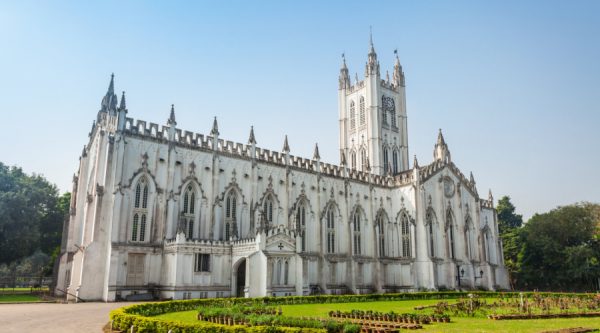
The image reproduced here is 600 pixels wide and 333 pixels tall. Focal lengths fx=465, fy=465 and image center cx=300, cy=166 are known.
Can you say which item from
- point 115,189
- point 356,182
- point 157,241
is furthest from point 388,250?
point 115,189

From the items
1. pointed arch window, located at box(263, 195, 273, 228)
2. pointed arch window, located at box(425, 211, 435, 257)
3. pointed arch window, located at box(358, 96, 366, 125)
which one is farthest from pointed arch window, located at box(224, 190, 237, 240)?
pointed arch window, located at box(358, 96, 366, 125)

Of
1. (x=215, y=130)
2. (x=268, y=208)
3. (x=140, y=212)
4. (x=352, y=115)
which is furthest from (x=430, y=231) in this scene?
(x=140, y=212)

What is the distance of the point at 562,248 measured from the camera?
64438 millimetres

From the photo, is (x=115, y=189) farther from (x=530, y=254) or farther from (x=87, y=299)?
(x=530, y=254)

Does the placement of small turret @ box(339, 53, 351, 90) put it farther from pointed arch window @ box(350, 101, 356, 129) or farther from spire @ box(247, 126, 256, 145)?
spire @ box(247, 126, 256, 145)

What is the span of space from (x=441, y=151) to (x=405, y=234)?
1328 centimetres

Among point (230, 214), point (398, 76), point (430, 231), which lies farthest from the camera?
point (398, 76)

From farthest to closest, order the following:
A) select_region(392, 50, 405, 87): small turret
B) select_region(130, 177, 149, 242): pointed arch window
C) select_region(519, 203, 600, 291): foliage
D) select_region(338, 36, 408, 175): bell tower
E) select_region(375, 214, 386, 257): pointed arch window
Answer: select_region(392, 50, 405, 87): small turret < select_region(338, 36, 408, 175): bell tower < select_region(519, 203, 600, 291): foliage < select_region(375, 214, 386, 257): pointed arch window < select_region(130, 177, 149, 242): pointed arch window

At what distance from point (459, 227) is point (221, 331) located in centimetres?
5037

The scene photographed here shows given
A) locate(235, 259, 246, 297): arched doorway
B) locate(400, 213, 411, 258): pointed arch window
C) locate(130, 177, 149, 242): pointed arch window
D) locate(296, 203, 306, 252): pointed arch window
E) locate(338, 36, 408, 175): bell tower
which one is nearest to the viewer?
locate(130, 177, 149, 242): pointed arch window

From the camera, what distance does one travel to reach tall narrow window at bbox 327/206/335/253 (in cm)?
5050

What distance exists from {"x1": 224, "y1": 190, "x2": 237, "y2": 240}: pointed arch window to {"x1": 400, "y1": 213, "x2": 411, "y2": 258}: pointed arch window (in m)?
22.7

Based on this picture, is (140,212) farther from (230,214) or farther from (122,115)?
(230,214)

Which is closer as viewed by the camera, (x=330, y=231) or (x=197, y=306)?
(x=197, y=306)
